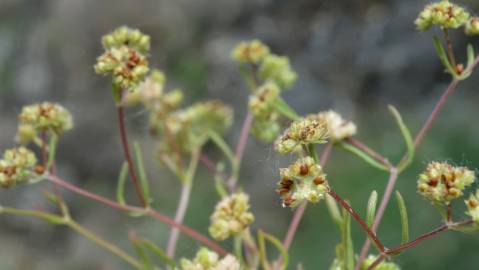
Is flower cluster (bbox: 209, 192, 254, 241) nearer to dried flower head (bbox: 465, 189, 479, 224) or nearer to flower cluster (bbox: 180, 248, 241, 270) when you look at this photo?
flower cluster (bbox: 180, 248, 241, 270)

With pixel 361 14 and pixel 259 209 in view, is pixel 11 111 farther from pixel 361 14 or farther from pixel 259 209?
pixel 361 14

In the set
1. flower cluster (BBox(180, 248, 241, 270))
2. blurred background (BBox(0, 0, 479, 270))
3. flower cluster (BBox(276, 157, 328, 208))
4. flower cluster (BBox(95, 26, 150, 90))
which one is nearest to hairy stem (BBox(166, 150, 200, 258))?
flower cluster (BBox(180, 248, 241, 270))

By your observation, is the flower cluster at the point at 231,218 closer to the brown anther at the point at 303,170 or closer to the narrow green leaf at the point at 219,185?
the narrow green leaf at the point at 219,185

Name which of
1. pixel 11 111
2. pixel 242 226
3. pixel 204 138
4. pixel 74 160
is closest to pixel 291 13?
pixel 74 160

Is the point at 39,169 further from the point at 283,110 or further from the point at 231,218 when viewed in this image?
the point at 283,110

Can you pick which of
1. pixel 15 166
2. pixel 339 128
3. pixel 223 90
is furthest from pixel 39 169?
pixel 223 90

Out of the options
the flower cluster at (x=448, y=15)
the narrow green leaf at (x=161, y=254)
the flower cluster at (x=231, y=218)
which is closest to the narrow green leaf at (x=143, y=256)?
the narrow green leaf at (x=161, y=254)
